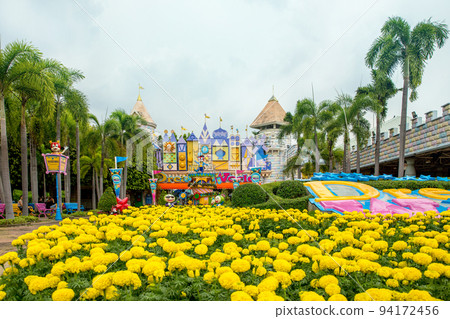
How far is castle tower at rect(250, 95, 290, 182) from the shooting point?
3581cm

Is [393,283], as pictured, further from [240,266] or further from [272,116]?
[272,116]

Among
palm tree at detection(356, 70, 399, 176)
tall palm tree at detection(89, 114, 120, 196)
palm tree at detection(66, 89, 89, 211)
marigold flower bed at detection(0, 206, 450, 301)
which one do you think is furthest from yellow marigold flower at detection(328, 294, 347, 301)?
tall palm tree at detection(89, 114, 120, 196)

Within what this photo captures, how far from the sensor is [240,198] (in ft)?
42.4

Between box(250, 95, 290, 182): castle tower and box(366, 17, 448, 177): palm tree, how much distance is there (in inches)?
681

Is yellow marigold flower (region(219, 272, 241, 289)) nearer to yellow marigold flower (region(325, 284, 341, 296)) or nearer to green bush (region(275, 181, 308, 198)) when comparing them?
yellow marigold flower (region(325, 284, 341, 296))

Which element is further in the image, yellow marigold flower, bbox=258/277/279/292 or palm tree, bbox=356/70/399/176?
palm tree, bbox=356/70/399/176

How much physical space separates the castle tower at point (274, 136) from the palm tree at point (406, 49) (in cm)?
1729

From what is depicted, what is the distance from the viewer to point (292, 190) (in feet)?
42.7

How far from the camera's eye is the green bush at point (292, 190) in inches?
506

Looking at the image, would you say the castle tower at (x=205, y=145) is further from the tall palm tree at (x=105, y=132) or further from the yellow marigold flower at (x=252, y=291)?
the yellow marigold flower at (x=252, y=291)

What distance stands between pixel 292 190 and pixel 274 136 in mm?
26782

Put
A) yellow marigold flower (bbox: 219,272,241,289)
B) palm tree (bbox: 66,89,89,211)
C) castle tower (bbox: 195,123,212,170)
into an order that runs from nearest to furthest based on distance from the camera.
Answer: yellow marigold flower (bbox: 219,272,241,289), palm tree (bbox: 66,89,89,211), castle tower (bbox: 195,123,212,170)

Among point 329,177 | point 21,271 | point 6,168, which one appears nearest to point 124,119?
point 6,168
